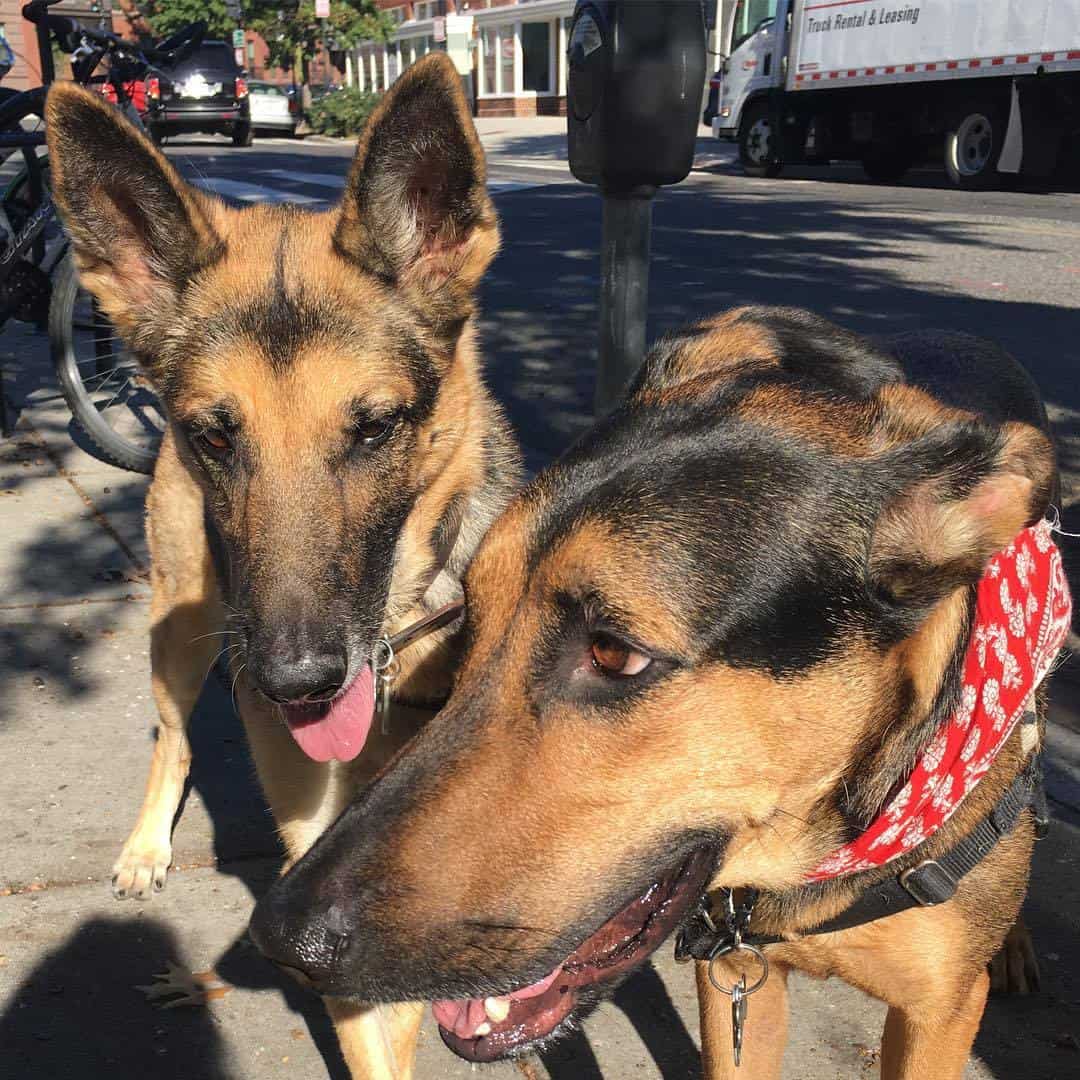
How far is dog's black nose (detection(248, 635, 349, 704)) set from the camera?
108 inches

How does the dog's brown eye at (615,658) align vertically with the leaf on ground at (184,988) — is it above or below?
above

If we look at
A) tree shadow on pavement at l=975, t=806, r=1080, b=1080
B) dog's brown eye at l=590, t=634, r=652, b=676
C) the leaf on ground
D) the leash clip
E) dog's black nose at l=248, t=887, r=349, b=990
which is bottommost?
tree shadow on pavement at l=975, t=806, r=1080, b=1080

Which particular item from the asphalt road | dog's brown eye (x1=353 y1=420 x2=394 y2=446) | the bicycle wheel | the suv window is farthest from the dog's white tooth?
the suv window

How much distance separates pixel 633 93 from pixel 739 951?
119 inches

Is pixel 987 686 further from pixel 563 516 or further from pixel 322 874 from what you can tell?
pixel 322 874

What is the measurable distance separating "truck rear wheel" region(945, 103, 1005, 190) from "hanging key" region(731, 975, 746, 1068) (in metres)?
19.7

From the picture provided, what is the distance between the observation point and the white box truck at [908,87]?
18.7 m

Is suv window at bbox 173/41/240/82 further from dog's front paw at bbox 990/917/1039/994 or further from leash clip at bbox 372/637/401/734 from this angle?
dog's front paw at bbox 990/917/1039/994

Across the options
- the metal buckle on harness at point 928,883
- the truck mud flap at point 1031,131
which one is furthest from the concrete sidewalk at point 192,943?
the truck mud flap at point 1031,131

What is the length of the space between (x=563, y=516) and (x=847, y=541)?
21.4 inches

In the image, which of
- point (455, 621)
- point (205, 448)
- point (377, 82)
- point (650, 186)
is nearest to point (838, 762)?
point (455, 621)

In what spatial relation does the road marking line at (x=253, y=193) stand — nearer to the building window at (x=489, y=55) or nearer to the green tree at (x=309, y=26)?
the green tree at (x=309, y=26)

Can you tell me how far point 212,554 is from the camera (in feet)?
11.9

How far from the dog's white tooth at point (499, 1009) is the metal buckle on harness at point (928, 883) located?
85 centimetres
